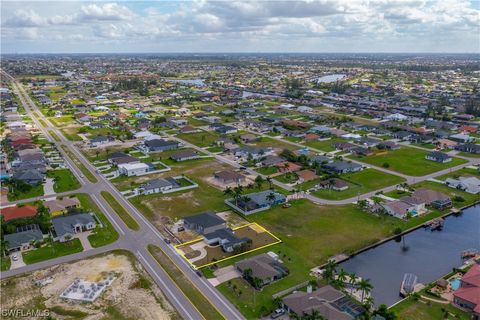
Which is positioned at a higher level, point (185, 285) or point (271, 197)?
point (271, 197)

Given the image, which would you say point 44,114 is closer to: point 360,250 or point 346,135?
point 346,135

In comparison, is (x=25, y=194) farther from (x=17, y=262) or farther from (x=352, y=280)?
(x=352, y=280)

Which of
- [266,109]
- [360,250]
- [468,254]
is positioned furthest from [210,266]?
[266,109]

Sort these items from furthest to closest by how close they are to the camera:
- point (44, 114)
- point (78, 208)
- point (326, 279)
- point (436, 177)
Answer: point (44, 114)
point (436, 177)
point (78, 208)
point (326, 279)

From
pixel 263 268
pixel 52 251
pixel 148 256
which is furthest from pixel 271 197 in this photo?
pixel 52 251

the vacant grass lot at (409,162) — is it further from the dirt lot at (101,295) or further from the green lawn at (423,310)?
the dirt lot at (101,295)

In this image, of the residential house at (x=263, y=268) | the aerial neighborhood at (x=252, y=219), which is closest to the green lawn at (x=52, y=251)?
the aerial neighborhood at (x=252, y=219)

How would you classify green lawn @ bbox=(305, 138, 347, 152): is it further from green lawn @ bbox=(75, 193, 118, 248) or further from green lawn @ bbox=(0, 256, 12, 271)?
green lawn @ bbox=(0, 256, 12, 271)
